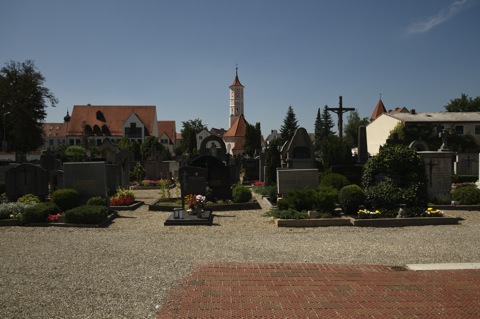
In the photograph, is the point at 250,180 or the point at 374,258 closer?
the point at 374,258

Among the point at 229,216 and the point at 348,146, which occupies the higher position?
the point at 348,146

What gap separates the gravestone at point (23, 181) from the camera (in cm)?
1593

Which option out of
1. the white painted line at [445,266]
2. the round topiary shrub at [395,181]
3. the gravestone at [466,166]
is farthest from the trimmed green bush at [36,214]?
the gravestone at [466,166]

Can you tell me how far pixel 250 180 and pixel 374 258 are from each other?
2164 centimetres

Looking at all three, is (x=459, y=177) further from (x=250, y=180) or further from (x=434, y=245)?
(x=434, y=245)

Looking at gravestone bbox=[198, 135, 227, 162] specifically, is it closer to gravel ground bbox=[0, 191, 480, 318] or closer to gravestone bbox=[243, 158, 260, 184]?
gravestone bbox=[243, 158, 260, 184]

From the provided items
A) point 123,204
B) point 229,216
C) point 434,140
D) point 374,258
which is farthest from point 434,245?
point 434,140

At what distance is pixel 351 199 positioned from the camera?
43.9ft

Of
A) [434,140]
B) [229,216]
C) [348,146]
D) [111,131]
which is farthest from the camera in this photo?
[111,131]

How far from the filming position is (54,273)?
692 centimetres

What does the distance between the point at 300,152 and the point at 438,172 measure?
24.2 feet

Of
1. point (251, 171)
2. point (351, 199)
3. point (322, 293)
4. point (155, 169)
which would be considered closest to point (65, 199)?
point (351, 199)

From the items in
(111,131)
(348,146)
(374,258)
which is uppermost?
(111,131)

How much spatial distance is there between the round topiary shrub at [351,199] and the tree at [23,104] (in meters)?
45.4
